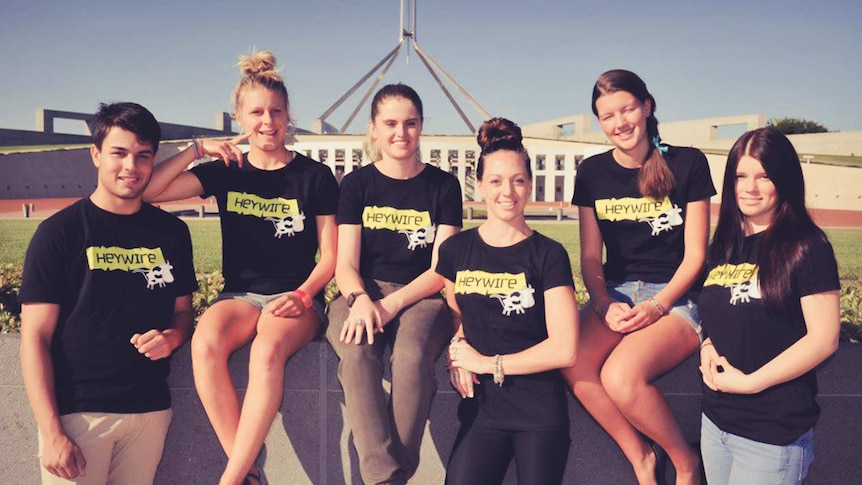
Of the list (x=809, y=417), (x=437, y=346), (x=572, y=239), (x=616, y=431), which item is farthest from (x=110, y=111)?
(x=572, y=239)

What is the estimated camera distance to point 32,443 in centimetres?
338

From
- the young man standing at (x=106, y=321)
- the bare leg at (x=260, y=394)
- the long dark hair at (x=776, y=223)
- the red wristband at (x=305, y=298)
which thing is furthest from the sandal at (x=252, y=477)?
the long dark hair at (x=776, y=223)

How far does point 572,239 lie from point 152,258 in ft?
37.3

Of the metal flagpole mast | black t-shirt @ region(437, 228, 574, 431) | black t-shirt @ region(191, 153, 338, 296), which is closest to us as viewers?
black t-shirt @ region(437, 228, 574, 431)

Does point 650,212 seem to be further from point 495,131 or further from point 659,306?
point 495,131

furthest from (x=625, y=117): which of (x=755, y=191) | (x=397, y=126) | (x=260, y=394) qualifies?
(x=260, y=394)

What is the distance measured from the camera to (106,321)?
2.67m

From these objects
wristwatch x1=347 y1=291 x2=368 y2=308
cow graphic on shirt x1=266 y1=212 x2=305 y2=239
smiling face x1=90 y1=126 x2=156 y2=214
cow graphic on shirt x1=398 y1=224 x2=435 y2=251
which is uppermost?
smiling face x1=90 y1=126 x2=156 y2=214

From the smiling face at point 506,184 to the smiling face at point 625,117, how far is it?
688mm

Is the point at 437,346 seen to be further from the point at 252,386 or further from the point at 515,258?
the point at 252,386

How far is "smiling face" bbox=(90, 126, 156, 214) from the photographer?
274 centimetres

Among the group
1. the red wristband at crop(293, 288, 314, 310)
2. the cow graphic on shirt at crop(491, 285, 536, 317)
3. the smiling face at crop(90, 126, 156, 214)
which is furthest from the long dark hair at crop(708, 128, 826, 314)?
the smiling face at crop(90, 126, 156, 214)

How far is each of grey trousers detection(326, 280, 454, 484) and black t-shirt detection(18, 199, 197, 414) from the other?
0.81 meters

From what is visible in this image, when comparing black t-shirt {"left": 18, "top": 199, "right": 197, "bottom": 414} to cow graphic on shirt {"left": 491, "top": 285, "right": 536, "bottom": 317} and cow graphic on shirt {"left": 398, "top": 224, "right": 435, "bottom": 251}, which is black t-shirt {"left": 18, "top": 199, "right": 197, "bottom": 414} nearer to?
cow graphic on shirt {"left": 398, "top": 224, "right": 435, "bottom": 251}
